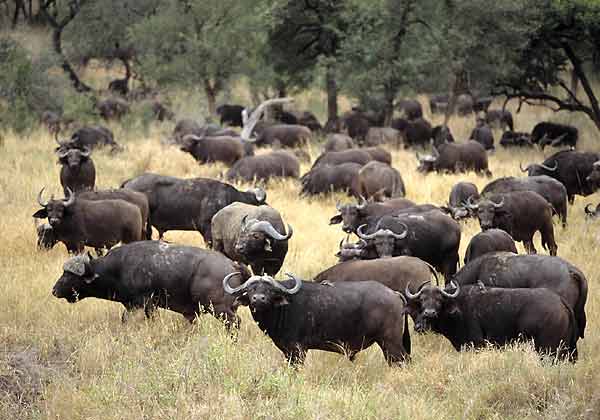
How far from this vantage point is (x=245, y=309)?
32.2 feet

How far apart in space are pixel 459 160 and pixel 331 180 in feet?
14.1

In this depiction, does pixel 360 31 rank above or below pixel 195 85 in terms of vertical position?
above

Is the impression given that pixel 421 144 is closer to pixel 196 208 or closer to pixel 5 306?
pixel 196 208

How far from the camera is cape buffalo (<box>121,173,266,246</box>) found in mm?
13273

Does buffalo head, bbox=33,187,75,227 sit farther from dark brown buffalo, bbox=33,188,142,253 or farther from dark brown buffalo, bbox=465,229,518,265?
dark brown buffalo, bbox=465,229,518,265

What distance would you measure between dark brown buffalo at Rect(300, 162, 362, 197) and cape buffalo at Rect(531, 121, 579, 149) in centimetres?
1046

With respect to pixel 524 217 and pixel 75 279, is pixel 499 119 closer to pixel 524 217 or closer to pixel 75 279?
pixel 524 217

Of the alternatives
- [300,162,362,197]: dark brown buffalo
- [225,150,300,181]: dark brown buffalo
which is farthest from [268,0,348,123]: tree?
[300,162,362,197]: dark brown buffalo

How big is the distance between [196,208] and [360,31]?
15430 millimetres

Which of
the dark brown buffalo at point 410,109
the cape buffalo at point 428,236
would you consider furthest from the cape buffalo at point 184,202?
the dark brown buffalo at point 410,109

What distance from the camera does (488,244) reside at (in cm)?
1062

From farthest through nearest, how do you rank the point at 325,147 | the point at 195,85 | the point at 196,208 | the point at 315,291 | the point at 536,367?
the point at 195,85 → the point at 325,147 → the point at 196,208 → the point at 315,291 → the point at 536,367

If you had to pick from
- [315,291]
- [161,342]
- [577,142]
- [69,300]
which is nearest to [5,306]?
[69,300]

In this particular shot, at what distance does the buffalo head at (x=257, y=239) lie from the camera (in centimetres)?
1058
